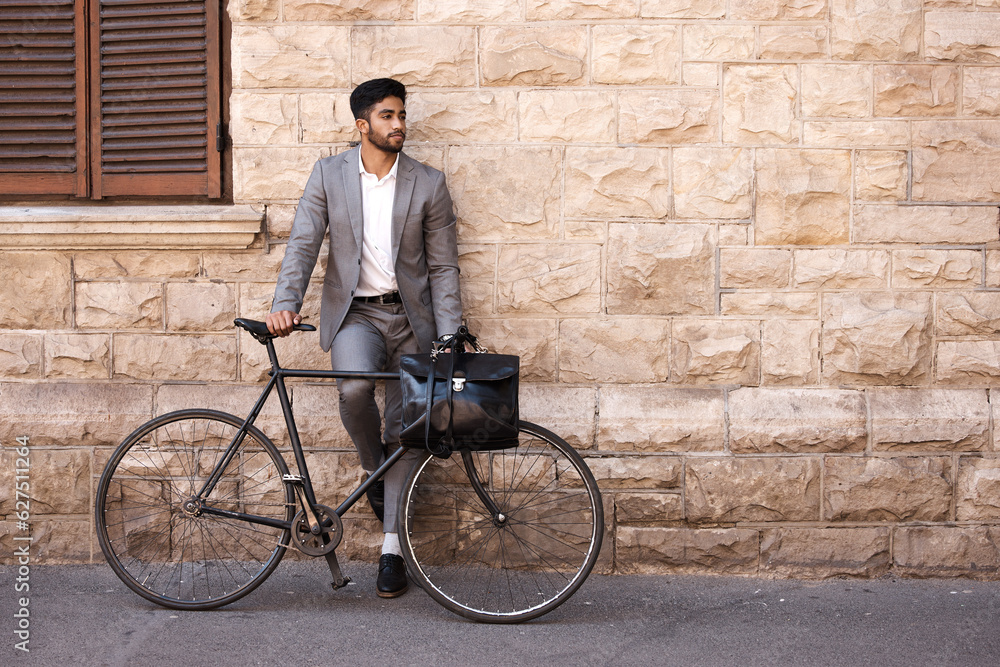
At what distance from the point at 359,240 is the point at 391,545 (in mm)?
1409

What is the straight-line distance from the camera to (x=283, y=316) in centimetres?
390

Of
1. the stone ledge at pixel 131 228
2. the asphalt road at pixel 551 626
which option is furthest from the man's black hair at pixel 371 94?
the asphalt road at pixel 551 626

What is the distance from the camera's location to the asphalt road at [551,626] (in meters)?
3.48

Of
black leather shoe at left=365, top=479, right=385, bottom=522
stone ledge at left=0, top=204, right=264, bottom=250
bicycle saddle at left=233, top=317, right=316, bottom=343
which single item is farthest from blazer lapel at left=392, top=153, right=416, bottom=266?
black leather shoe at left=365, top=479, right=385, bottom=522

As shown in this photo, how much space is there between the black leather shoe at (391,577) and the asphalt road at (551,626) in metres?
0.05

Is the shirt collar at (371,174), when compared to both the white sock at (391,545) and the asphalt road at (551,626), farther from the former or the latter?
the asphalt road at (551,626)

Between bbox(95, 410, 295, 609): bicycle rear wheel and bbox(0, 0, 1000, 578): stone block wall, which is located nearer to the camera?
bbox(95, 410, 295, 609): bicycle rear wheel

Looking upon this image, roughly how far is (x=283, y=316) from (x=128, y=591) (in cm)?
153

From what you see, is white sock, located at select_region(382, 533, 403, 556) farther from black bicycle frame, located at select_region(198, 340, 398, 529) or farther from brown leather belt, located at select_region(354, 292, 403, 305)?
brown leather belt, located at select_region(354, 292, 403, 305)

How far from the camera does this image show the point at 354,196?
13.6ft

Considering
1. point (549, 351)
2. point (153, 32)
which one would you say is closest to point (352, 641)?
point (549, 351)

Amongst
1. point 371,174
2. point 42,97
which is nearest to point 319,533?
point 371,174

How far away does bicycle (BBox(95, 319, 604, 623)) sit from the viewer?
4090 mm

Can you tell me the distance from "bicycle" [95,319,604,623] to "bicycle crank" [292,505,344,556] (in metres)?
0.11
